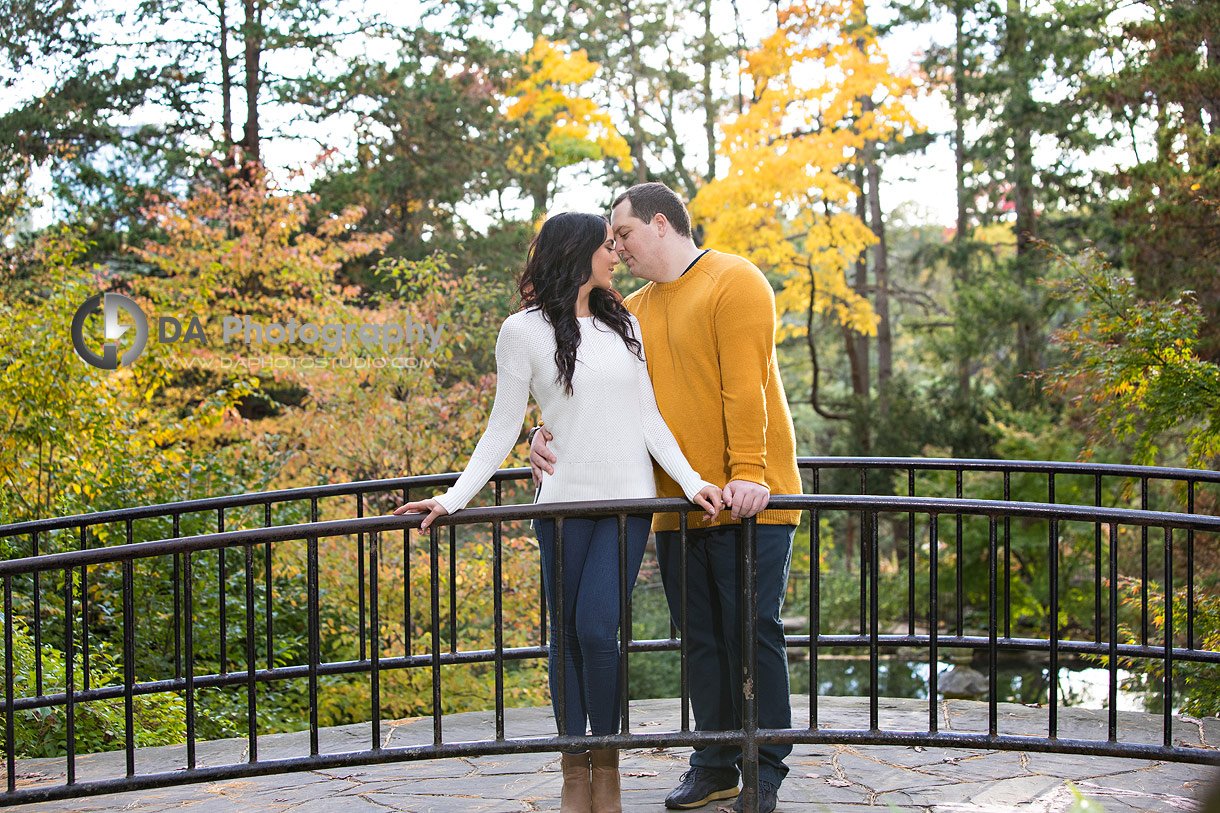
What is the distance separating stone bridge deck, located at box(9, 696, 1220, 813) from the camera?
336cm

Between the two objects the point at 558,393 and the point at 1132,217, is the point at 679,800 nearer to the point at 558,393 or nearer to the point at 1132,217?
the point at 558,393

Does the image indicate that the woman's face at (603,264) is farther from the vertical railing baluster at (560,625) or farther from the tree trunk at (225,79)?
the tree trunk at (225,79)

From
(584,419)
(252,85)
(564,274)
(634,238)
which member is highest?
(252,85)

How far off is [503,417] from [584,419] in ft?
0.83

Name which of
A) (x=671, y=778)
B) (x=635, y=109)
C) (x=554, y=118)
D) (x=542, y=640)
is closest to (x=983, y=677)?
(x=542, y=640)

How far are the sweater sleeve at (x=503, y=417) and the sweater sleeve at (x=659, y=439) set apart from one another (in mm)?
340

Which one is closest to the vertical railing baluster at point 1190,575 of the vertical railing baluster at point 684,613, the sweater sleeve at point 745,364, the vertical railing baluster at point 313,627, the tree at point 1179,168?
the sweater sleeve at point 745,364

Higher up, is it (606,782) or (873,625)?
(873,625)

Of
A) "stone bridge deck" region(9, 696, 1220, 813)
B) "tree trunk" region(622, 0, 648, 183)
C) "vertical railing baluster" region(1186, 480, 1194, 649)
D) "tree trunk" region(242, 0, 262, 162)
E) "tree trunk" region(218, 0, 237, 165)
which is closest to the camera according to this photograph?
"stone bridge deck" region(9, 696, 1220, 813)

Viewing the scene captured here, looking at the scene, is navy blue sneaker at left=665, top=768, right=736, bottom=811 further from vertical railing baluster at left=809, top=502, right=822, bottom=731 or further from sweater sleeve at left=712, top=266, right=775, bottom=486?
sweater sleeve at left=712, top=266, right=775, bottom=486

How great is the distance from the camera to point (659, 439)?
3051 millimetres

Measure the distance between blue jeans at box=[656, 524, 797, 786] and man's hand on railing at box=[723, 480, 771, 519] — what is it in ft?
0.65

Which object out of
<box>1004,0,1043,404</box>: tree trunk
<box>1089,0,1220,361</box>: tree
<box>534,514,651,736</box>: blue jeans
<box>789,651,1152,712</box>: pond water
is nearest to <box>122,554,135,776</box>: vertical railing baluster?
<box>534,514,651,736</box>: blue jeans

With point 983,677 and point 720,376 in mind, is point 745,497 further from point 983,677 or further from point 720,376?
point 983,677
